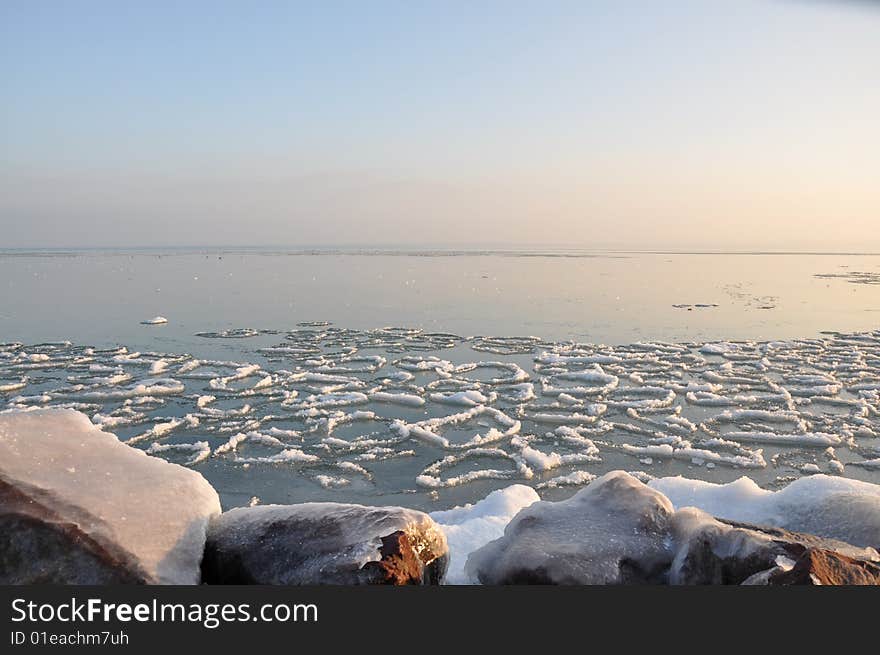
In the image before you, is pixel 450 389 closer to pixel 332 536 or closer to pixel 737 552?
pixel 332 536

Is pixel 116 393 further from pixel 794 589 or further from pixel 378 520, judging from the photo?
pixel 794 589

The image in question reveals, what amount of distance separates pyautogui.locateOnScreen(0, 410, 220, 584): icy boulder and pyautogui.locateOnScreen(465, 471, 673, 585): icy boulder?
1.41m

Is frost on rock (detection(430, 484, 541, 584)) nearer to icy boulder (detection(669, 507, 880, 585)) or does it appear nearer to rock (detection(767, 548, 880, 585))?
icy boulder (detection(669, 507, 880, 585))

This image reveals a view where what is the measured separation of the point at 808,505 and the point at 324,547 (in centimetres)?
270

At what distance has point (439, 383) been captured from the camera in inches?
335

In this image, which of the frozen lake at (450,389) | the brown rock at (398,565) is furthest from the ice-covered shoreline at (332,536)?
the frozen lake at (450,389)

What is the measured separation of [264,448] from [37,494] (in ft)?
11.1

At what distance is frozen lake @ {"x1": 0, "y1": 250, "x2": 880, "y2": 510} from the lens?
18.4 ft

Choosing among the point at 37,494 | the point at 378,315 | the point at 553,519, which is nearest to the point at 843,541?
the point at 553,519

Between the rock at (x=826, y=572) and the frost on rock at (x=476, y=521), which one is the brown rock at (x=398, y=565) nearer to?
the frost on rock at (x=476, y=521)

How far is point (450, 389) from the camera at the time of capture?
8.22 metres

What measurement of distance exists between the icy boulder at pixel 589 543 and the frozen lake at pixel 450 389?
66.7 inches

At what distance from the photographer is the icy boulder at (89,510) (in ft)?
8.12

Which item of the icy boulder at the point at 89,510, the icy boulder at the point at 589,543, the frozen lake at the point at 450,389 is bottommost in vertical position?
the frozen lake at the point at 450,389
